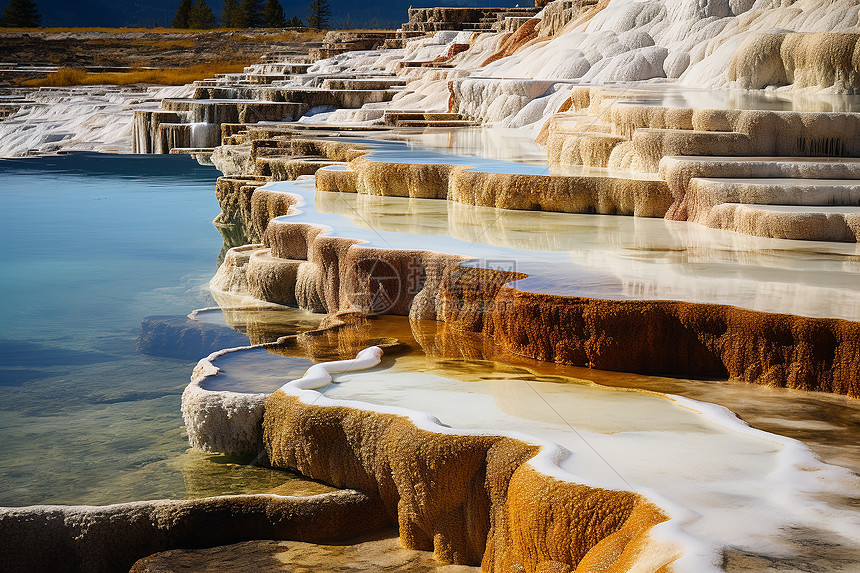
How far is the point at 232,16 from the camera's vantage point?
55562mm

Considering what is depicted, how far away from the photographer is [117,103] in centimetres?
2402

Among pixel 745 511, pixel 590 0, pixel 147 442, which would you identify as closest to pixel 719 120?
pixel 147 442

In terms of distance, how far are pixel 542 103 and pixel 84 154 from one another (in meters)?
11.4

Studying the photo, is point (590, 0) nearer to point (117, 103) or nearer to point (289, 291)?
point (117, 103)

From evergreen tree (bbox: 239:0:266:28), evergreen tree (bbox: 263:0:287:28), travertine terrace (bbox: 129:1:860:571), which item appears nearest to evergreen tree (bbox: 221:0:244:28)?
evergreen tree (bbox: 239:0:266:28)

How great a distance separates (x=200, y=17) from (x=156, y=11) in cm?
10060

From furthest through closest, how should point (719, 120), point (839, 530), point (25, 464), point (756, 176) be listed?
point (719, 120) → point (756, 176) → point (25, 464) → point (839, 530)

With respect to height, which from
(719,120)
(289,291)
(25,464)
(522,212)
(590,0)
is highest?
(590,0)

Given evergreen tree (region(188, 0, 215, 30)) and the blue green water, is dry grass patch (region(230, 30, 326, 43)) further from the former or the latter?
the blue green water

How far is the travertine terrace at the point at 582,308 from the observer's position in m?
2.70

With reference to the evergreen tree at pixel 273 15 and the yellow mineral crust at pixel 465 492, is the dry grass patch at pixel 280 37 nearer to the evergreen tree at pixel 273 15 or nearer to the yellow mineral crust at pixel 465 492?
the evergreen tree at pixel 273 15

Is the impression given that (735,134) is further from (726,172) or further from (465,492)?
(465,492)

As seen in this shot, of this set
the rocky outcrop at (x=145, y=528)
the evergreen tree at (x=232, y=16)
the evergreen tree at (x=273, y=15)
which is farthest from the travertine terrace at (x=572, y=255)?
the evergreen tree at (x=232, y=16)

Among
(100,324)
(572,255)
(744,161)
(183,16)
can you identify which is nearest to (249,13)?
(183,16)
